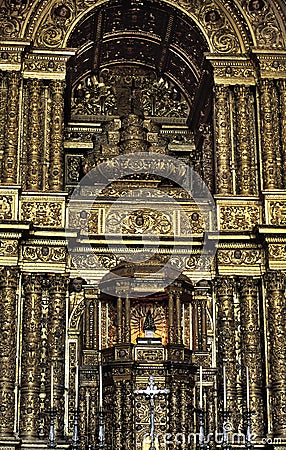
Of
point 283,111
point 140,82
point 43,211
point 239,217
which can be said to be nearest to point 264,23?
point 283,111

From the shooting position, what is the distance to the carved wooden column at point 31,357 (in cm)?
2061

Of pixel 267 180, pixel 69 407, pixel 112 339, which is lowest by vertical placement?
pixel 69 407

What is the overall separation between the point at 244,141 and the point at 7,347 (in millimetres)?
6863

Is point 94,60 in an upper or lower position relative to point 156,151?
upper

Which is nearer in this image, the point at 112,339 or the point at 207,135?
the point at 112,339

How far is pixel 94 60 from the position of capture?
26.2m

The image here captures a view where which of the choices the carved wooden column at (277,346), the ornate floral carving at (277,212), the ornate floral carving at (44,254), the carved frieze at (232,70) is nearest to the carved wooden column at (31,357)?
the ornate floral carving at (44,254)

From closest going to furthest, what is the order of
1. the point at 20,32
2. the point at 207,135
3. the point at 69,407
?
the point at 69,407 < the point at 20,32 < the point at 207,135

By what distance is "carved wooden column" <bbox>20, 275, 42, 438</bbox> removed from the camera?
20609 mm

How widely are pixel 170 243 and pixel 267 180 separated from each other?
2.47 metres

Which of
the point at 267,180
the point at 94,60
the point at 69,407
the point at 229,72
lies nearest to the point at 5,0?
the point at 94,60

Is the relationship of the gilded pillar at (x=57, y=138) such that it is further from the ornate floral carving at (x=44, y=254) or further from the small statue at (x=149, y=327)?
the small statue at (x=149, y=327)

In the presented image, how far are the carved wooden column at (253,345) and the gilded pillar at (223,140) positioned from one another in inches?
86.3

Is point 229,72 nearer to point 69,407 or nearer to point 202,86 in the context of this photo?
point 202,86
